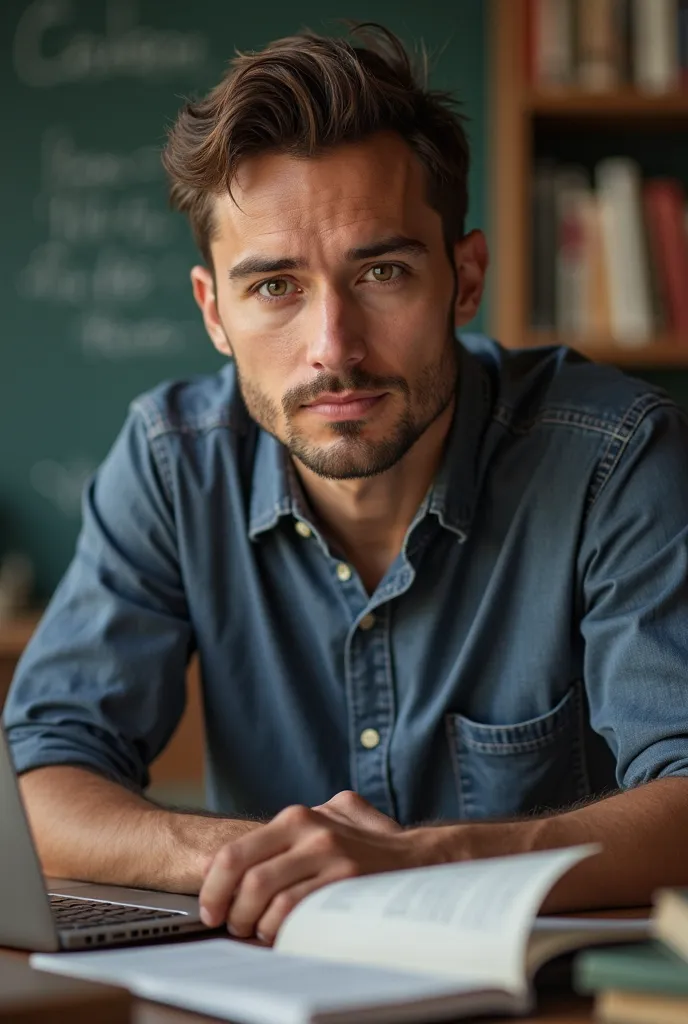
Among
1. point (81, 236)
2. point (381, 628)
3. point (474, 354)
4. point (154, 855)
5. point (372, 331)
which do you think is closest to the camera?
point (154, 855)

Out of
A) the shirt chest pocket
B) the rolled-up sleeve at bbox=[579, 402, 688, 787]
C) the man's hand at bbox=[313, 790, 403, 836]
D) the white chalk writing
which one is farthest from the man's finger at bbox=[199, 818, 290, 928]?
the white chalk writing

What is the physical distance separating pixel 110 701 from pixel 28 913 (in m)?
0.61

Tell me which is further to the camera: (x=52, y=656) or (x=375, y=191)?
(x=52, y=656)

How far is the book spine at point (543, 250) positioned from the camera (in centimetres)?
273

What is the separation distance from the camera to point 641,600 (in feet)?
4.41

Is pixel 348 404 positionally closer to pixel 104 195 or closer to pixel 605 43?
pixel 605 43

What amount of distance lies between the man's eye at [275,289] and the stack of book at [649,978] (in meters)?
0.90

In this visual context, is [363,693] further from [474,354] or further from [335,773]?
[474,354]

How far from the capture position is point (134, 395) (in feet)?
9.83

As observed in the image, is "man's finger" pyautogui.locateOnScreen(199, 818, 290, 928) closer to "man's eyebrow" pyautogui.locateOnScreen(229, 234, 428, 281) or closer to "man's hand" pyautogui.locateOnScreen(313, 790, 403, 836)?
"man's hand" pyautogui.locateOnScreen(313, 790, 403, 836)

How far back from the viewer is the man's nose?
137 cm

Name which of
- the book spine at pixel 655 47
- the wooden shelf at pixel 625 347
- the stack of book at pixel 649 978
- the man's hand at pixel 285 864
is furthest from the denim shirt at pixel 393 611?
Answer: the book spine at pixel 655 47

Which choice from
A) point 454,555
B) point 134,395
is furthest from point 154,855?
point 134,395

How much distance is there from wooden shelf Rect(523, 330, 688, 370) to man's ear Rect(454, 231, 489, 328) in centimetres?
105
